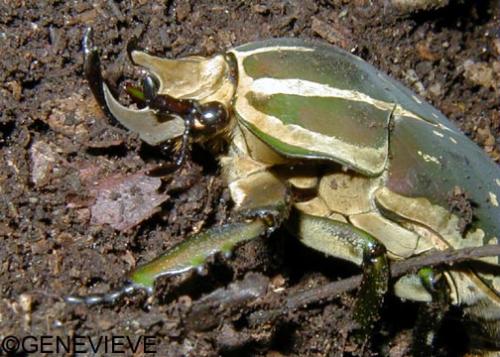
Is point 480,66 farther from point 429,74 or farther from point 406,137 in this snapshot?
point 406,137

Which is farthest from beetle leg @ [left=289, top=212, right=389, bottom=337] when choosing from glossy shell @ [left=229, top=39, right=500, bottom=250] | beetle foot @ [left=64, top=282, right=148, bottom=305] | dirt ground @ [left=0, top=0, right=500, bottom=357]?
beetle foot @ [left=64, top=282, right=148, bottom=305]

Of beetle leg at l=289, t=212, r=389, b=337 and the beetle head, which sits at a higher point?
the beetle head

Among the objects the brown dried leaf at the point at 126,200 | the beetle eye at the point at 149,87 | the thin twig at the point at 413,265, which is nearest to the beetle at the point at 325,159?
the beetle eye at the point at 149,87

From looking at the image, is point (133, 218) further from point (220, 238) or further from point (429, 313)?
point (429, 313)

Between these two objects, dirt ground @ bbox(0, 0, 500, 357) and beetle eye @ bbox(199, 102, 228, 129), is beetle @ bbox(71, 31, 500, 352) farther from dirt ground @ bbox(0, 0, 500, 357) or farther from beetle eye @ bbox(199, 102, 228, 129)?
dirt ground @ bbox(0, 0, 500, 357)

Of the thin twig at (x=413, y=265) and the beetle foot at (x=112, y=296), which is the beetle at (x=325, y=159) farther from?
the thin twig at (x=413, y=265)

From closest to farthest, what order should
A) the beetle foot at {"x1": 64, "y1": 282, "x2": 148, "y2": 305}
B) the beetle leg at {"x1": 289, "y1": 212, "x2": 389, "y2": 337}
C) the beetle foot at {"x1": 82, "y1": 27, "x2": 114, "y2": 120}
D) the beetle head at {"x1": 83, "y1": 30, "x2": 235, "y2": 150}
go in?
the beetle foot at {"x1": 64, "y1": 282, "x2": 148, "y2": 305}, the beetle foot at {"x1": 82, "y1": 27, "x2": 114, "y2": 120}, the beetle head at {"x1": 83, "y1": 30, "x2": 235, "y2": 150}, the beetle leg at {"x1": 289, "y1": 212, "x2": 389, "y2": 337}

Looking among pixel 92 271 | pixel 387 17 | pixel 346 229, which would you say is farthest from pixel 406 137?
pixel 92 271
